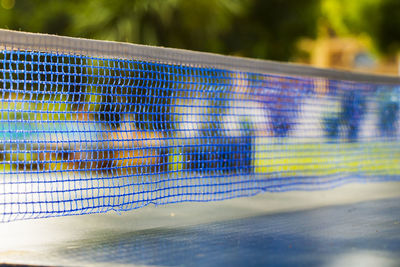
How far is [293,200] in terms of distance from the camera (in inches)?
265

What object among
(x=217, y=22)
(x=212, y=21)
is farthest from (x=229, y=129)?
(x=217, y=22)

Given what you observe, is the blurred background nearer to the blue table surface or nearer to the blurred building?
the blue table surface

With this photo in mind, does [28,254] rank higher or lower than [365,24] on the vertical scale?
lower

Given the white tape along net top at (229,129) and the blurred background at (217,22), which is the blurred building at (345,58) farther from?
the white tape along net top at (229,129)

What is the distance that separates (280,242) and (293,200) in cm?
236

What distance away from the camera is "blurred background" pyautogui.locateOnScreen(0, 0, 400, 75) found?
15539 mm

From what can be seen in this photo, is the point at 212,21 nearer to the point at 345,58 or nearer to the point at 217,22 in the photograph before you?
the point at 217,22

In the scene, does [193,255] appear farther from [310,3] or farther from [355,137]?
[310,3]

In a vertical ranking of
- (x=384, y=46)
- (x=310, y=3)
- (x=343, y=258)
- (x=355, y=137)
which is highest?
(x=310, y=3)

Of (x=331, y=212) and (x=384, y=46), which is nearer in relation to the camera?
(x=331, y=212)

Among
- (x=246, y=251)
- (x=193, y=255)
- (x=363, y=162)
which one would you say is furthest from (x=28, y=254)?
(x=363, y=162)

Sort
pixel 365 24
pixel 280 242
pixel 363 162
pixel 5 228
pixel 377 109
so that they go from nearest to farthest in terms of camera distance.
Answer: pixel 280 242, pixel 5 228, pixel 377 109, pixel 363 162, pixel 365 24

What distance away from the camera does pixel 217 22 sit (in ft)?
54.3

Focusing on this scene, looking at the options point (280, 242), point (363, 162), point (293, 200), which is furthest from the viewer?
point (363, 162)
